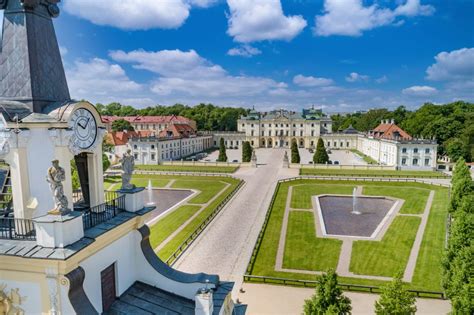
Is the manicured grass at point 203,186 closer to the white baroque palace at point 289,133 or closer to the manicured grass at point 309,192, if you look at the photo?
the manicured grass at point 309,192

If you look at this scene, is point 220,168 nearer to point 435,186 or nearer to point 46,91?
point 435,186

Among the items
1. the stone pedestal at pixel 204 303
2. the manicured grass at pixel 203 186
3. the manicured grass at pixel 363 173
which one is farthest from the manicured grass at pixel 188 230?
the manicured grass at pixel 363 173

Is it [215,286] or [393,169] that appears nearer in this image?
[215,286]

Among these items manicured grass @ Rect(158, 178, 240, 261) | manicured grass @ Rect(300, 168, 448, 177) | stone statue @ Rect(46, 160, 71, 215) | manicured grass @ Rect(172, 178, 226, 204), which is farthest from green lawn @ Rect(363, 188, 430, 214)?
stone statue @ Rect(46, 160, 71, 215)

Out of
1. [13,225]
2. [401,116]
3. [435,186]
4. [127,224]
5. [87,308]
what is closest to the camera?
[87,308]

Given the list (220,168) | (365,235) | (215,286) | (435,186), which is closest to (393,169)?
(435,186)

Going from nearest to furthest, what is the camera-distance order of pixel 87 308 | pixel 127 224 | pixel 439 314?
pixel 87 308 < pixel 127 224 < pixel 439 314
